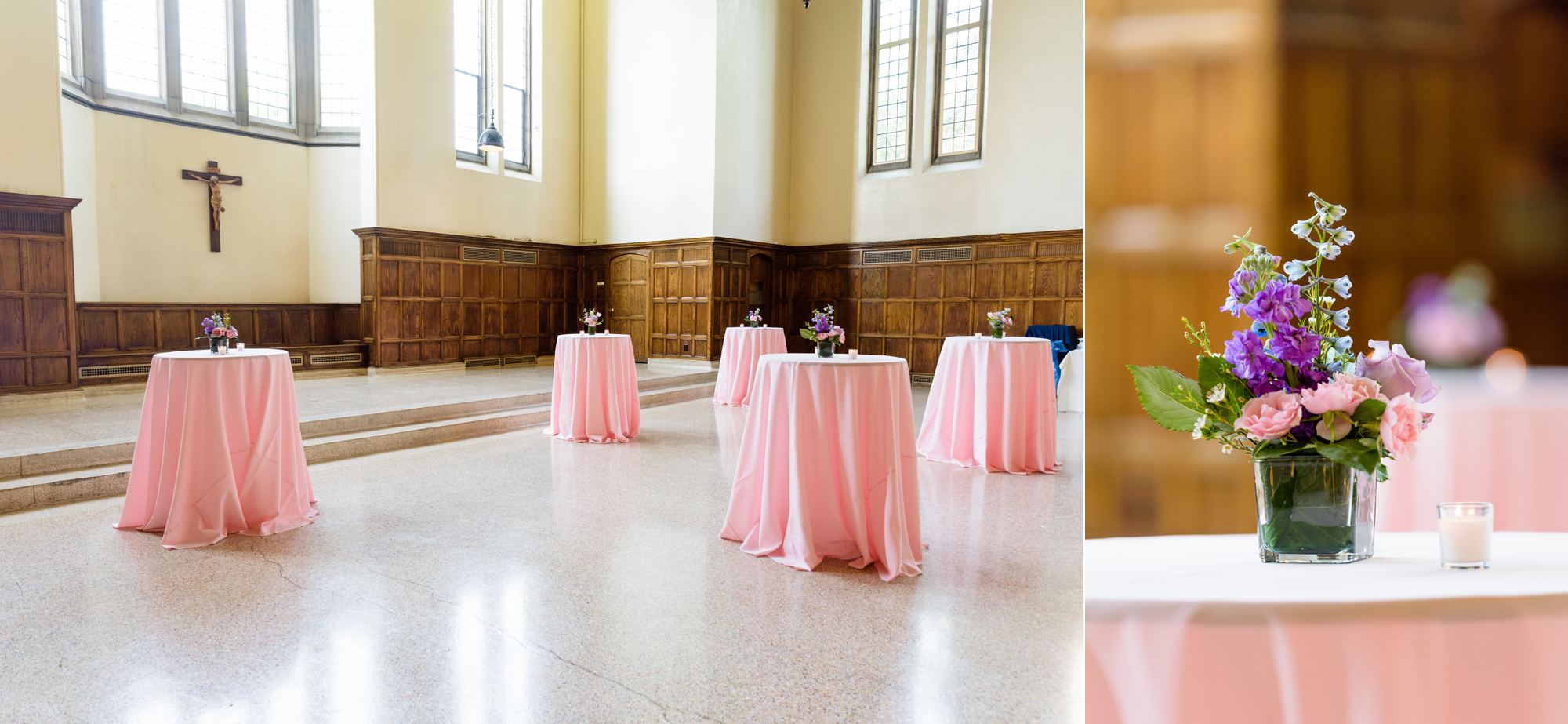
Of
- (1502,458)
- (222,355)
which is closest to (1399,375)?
(1502,458)

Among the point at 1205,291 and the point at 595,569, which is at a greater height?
the point at 1205,291

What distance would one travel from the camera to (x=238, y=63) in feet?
34.7

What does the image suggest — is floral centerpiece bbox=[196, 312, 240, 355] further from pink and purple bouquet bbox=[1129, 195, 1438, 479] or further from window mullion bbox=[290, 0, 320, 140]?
window mullion bbox=[290, 0, 320, 140]

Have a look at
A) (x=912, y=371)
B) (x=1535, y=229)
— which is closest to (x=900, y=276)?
(x=912, y=371)

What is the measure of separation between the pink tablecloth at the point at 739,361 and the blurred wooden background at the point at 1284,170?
23.3 feet

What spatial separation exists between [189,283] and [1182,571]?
12.3 metres

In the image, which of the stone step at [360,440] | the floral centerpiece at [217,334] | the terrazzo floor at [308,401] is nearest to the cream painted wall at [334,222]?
the terrazzo floor at [308,401]

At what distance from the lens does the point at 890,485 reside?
329 centimetres

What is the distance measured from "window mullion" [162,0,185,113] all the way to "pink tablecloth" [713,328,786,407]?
7661 mm

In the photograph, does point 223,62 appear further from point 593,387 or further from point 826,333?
point 826,333

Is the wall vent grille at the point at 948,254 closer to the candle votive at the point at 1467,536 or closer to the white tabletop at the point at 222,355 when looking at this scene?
the white tabletop at the point at 222,355

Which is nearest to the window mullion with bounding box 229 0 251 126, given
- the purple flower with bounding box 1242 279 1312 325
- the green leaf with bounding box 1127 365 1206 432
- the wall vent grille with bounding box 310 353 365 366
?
the wall vent grille with bounding box 310 353 365 366

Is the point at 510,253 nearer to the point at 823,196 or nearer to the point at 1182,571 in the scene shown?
the point at 823,196

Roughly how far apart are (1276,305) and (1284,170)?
854 mm
